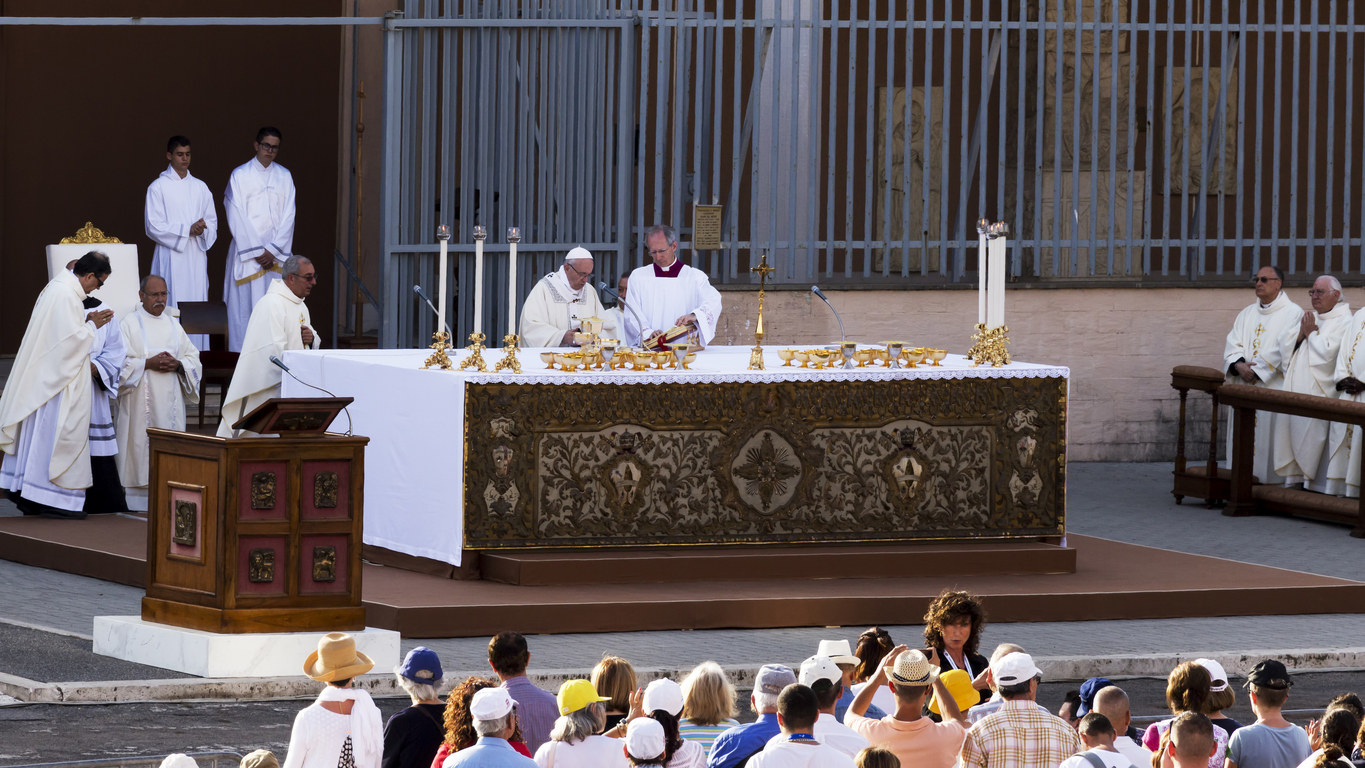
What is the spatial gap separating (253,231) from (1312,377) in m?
8.22

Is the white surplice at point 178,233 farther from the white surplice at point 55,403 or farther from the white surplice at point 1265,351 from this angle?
the white surplice at point 1265,351

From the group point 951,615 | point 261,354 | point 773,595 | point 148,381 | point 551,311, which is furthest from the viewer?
point 551,311

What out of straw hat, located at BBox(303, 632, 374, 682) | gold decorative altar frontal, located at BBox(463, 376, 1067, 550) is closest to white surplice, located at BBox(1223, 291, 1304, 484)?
gold decorative altar frontal, located at BBox(463, 376, 1067, 550)

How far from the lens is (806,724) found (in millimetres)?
5781

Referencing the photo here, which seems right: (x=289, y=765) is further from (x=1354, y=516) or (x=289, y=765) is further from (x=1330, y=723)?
(x=1354, y=516)

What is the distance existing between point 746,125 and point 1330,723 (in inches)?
431

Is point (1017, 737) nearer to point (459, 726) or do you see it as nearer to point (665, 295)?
point (459, 726)

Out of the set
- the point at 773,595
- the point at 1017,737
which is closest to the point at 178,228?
the point at 773,595

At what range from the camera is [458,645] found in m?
10.2

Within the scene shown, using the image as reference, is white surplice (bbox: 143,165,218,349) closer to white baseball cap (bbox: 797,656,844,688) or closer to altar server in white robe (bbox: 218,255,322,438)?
altar server in white robe (bbox: 218,255,322,438)

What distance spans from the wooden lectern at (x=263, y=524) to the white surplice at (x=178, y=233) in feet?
23.2

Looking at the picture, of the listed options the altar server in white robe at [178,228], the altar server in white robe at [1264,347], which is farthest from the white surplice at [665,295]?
the altar server in white robe at [1264,347]

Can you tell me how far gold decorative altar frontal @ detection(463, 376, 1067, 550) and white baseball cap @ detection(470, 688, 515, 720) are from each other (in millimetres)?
5433

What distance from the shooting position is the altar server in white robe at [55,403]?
43.3 ft
